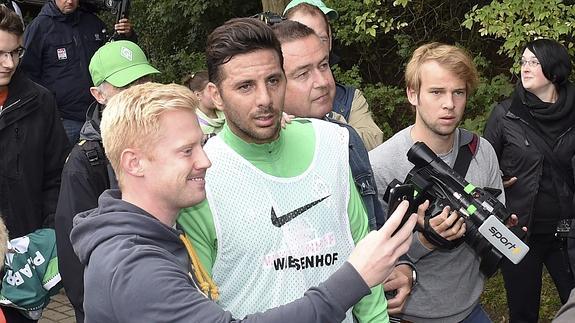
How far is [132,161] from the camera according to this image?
6.90ft

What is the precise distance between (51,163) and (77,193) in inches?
35.7

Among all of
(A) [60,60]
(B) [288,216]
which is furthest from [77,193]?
(A) [60,60]

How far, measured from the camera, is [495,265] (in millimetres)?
3230

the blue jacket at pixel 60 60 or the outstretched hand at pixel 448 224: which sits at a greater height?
the outstretched hand at pixel 448 224

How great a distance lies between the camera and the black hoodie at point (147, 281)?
1.84 metres

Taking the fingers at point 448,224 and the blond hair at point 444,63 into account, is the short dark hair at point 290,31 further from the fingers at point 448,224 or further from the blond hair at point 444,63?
the fingers at point 448,224

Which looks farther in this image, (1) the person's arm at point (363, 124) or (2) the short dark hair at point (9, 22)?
(2) the short dark hair at point (9, 22)

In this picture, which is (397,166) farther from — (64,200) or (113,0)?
(113,0)

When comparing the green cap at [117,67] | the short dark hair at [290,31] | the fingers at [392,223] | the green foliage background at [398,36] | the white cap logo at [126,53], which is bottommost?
the green foliage background at [398,36]

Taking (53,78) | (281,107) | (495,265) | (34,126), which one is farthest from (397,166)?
(53,78)

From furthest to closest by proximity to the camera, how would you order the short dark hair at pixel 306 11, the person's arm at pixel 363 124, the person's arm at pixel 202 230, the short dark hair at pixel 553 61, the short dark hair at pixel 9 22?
the short dark hair at pixel 553 61 < the short dark hair at pixel 306 11 < the short dark hair at pixel 9 22 < the person's arm at pixel 363 124 < the person's arm at pixel 202 230

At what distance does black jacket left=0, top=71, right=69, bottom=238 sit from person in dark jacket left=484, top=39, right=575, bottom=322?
9.45ft

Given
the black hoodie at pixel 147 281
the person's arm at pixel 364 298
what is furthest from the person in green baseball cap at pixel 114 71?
the black hoodie at pixel 147 281

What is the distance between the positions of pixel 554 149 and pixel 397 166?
1909 mm
